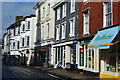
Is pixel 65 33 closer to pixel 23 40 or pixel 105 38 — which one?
pixel 105 38

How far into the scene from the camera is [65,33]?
3366 cm

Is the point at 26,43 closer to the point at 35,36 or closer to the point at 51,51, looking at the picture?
the point at 35,36

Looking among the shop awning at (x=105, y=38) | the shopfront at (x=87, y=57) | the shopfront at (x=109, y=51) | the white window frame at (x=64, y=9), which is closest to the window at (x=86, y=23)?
the shopfront at (x=87, y=57)

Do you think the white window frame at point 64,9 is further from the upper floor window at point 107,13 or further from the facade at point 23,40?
the facade at point 23,40

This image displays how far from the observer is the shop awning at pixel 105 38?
686 inches

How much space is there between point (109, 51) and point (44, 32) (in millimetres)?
24929

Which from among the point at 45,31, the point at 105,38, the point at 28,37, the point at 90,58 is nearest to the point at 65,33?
the point at 90,58

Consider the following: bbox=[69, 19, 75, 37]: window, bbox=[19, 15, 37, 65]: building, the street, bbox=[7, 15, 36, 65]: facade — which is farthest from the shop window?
bbox=[7, 15, 36, 65]: facade

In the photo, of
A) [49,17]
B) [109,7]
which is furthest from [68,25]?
[109,7]

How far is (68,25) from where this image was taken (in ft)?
107

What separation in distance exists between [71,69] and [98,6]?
354 inches

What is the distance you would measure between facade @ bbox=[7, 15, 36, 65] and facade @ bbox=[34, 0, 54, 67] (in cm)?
285

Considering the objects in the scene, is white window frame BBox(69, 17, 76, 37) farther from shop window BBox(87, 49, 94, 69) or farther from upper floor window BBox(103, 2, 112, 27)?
upper floor window BBox(103, 2, 112, 27)

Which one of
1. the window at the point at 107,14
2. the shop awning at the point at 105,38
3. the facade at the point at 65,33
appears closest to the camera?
the shop awning at the point at 105,38
